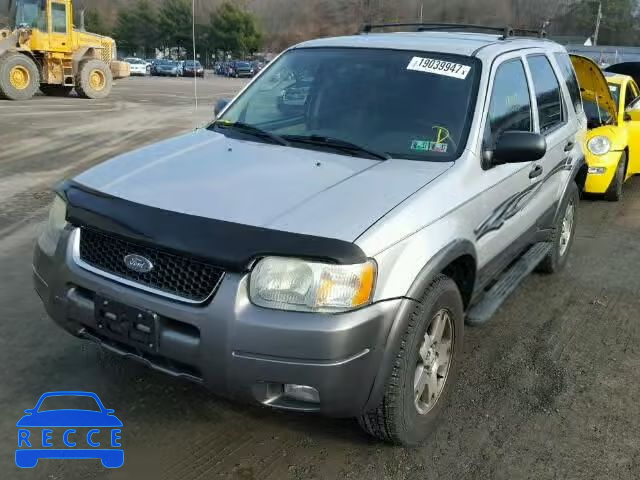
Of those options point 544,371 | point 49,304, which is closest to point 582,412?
point 544,371

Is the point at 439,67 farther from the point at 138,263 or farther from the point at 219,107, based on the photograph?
the point at 138,263

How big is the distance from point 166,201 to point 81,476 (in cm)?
124

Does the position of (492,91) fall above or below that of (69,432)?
above

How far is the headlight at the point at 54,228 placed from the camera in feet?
9.72

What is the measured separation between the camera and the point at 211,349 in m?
2.46

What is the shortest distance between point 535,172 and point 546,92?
2.59ft

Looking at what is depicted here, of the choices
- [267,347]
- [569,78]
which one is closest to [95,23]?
[569,78]

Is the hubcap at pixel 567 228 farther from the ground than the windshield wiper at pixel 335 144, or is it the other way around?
the windshield wiper at pixel 335 144

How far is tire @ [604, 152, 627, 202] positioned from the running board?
368 cm

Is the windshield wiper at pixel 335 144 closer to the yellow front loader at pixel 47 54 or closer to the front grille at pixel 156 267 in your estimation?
the front grille at pixel 156 267

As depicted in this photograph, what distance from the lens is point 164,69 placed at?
→ 168ft

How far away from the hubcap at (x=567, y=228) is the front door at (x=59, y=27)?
19377 mm

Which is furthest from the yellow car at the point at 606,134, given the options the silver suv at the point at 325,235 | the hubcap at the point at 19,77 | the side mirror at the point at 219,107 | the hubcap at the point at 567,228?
the hubcap at the point at 19,77

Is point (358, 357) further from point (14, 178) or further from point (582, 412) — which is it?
point (14, 178)
